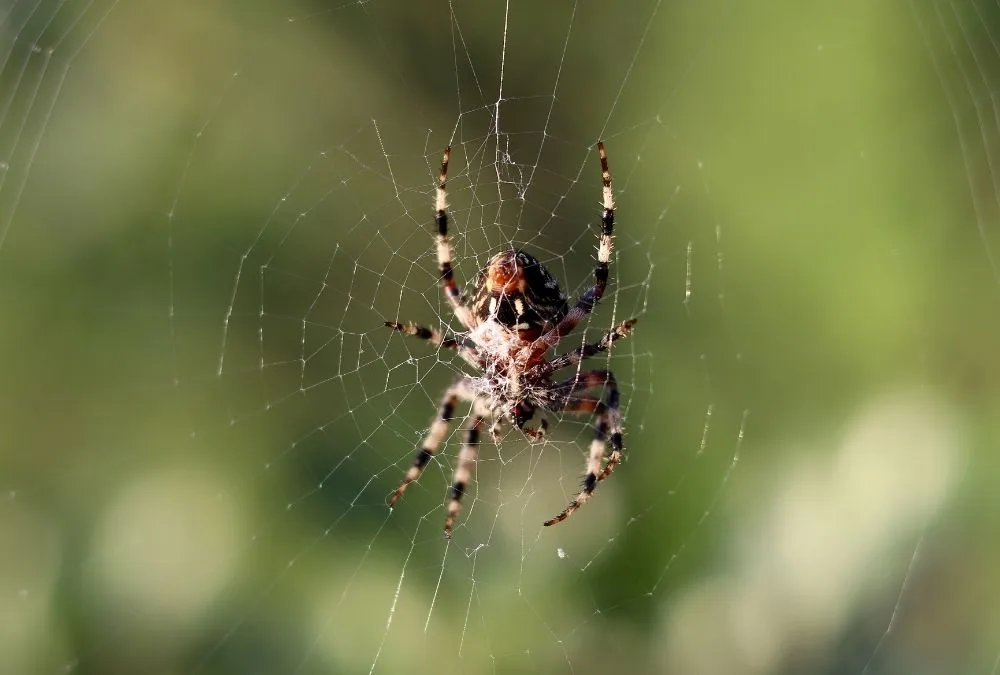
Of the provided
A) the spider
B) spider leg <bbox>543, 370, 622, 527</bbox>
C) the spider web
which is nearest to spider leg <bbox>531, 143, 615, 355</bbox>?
the spider

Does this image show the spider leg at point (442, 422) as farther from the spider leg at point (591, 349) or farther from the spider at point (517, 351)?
the spider leg at point (591, 349)

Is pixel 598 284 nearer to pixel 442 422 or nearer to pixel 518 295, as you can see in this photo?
pixel 518 295

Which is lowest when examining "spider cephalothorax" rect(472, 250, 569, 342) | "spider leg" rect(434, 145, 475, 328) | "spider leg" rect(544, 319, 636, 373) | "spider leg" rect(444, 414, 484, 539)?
"spider leg" rect(444, 414, 484, 539)

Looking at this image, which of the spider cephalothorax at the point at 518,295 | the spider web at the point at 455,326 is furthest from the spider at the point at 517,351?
the spider web at the point at 455,326

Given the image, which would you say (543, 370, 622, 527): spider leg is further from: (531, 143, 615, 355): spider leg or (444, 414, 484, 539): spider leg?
(444, 414, 484, 539): spider leg

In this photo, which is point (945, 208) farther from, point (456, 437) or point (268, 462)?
point (268, 462)

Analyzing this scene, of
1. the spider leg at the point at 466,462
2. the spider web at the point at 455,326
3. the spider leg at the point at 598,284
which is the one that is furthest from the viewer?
the spider leg at the point at 598,284

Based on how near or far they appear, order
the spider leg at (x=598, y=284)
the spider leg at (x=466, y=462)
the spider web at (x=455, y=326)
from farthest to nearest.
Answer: the spider leg at (x=598, y=284), the spider leg at (x=466, y=462), the spider web at (x=455, y=326)
